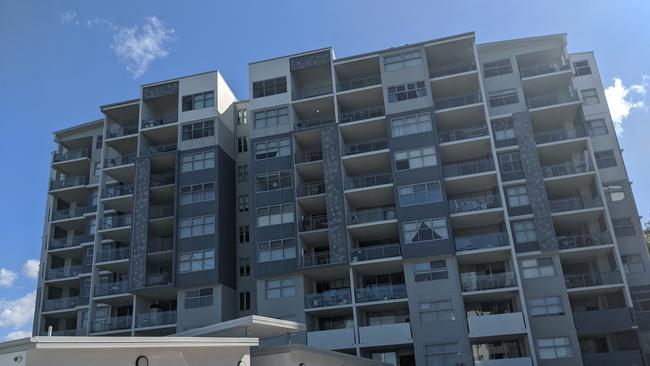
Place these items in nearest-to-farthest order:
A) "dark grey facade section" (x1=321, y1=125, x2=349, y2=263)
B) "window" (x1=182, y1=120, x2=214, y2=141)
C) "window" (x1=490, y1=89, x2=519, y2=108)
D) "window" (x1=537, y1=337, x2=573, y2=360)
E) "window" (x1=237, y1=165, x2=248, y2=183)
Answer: "window" (x1=537, y1=337, x2=573, y2=360)
"dark grey facade section" (x1=321, y1=125, x2=349, y2=263)
"window" (x1=490, y1=89, x2=519, y2=108)
"window" (x1=182, y1=120, x2=214, y2=141)
"window" (x1=237, y1=165, x2=248, y2=183)

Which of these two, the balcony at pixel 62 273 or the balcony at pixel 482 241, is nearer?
the balcony at pixel 482 241

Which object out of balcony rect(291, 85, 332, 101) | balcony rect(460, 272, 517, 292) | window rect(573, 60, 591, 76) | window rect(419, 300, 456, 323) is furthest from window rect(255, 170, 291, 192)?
window rect(573, 60, 591, 76)

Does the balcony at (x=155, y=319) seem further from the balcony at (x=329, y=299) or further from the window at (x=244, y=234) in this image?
the balcony at (x=329, y=299)

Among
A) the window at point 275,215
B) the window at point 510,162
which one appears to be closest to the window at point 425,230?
the window at point 510,162

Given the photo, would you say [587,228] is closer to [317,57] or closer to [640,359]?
[640,359]

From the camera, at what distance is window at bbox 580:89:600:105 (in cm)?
4953

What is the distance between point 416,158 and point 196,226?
1926cm

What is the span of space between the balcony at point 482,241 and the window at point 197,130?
2366 cm

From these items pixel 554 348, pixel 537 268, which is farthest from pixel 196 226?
pixel 554 348

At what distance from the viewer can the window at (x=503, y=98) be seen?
48.4 metres

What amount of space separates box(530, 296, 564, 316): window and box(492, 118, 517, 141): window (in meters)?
13.2

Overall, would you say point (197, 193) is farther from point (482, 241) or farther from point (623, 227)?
point (623, 227)

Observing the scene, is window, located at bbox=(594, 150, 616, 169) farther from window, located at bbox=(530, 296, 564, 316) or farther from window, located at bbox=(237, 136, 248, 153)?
window, located at bbox=(237, 136, 248, 153)

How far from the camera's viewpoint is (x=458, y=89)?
163 feet
